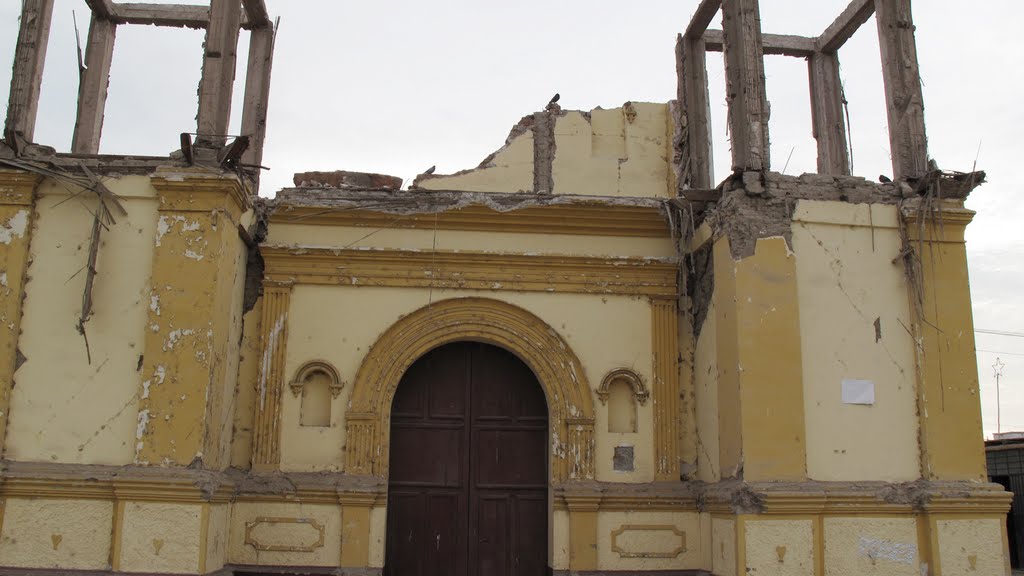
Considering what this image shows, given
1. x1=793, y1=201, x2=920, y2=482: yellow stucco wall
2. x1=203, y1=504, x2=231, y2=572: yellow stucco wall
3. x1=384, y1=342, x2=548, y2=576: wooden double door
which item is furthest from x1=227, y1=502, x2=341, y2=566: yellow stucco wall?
x1=793, y1=201, x2=920, y2=482: yellow stucco wall

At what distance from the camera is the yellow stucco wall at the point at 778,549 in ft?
22.9

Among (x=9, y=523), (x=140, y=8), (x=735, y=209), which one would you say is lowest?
(x=9, y=523)

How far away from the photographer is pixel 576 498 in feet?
26.6

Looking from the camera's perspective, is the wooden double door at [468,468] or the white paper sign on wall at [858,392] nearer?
the white paper sign on wall at [858,392]

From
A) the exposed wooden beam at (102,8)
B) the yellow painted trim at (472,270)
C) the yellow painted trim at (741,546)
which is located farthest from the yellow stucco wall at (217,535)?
the exposed wooden beam at (102,8)

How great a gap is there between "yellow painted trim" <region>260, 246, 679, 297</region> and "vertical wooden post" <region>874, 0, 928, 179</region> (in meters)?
2.21

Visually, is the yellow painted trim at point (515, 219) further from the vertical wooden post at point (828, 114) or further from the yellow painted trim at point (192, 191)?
the vertical wooden post at point (828, 114)

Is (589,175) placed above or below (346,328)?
above

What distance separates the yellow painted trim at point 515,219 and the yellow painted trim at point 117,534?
2937mm

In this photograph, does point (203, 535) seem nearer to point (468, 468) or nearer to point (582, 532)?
point (468, 468)

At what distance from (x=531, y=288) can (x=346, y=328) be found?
5.69 ft

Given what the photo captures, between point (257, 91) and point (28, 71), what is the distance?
2.42 metres

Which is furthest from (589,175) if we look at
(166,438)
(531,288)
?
(166,438)

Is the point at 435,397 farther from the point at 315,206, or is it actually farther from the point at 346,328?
the point at 315,206
